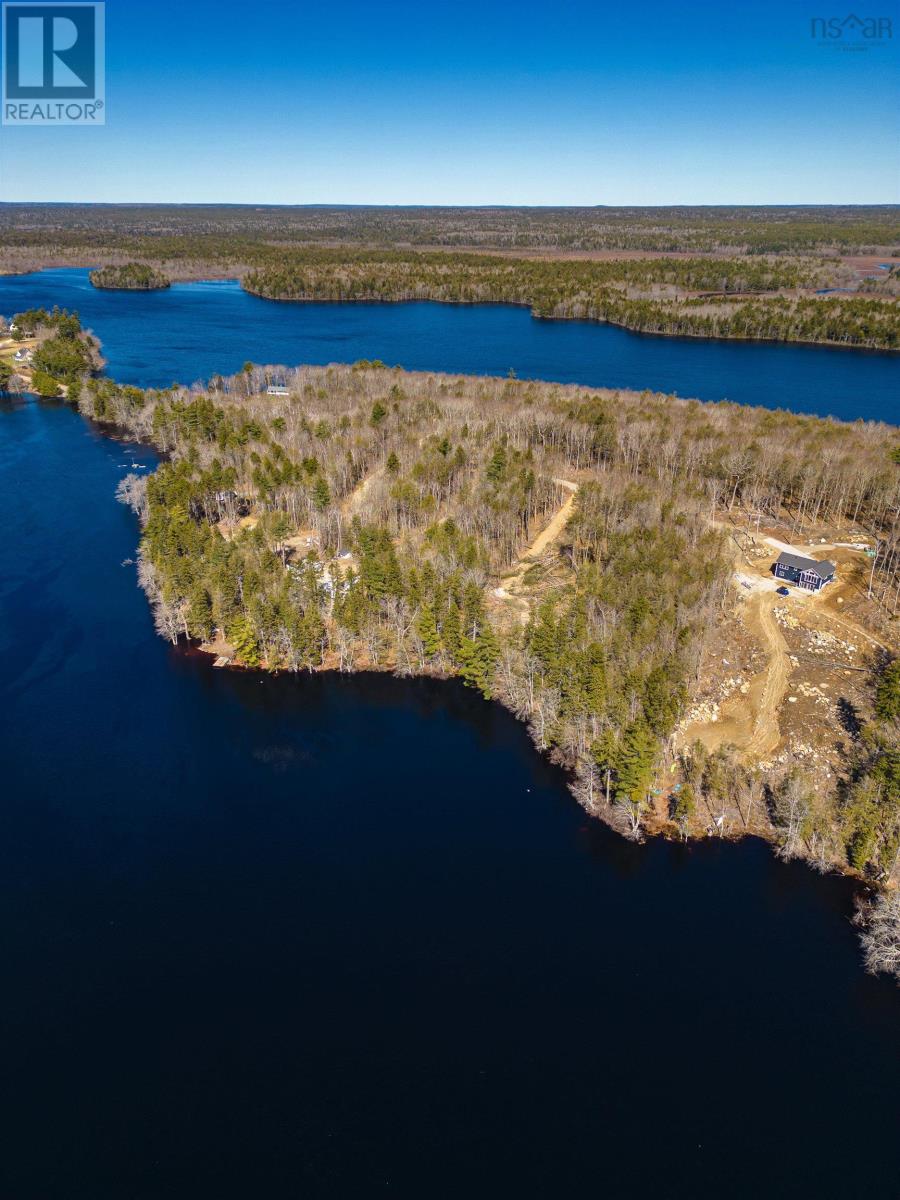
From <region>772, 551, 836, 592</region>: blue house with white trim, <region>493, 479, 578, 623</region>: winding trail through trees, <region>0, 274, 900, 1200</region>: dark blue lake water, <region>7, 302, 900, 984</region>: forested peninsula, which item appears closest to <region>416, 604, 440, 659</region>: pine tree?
<region>7, 302, 900, 984</region>: forested peninsula

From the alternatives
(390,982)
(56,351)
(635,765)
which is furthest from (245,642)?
(56,351)

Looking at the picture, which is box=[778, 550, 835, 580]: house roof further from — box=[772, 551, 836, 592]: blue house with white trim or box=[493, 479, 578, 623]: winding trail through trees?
box=[493, 479, 578, 623]: winding trail through trees

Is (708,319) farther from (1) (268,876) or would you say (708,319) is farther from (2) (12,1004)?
(2) (12,1004)

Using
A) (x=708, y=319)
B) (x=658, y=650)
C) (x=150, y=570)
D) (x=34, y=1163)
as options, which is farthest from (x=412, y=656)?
(x=708, y=319)

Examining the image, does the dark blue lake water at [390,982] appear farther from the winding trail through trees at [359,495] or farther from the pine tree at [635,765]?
the winding trail through trees at [359,495]

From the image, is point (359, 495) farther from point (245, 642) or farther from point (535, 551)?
point (245, 642)

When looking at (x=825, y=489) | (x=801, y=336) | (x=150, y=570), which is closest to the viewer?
(x=150, y=570)
